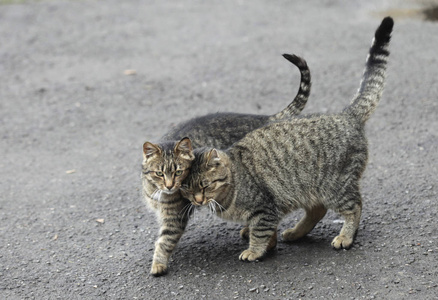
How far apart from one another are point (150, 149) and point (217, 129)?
89 cm

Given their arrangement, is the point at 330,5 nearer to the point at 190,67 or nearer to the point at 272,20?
the point at 272,20

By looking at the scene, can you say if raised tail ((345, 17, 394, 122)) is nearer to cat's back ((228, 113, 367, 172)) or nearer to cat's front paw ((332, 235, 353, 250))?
cat's back ((228, 113, 367, 172))

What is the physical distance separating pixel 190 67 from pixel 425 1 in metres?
4.14

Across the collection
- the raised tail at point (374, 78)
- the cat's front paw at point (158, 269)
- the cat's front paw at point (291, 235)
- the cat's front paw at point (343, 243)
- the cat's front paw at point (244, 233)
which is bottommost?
the cat's front paw at point (158, 269)

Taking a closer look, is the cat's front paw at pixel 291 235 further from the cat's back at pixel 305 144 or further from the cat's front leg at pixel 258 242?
the cat's back at pixel 305 144

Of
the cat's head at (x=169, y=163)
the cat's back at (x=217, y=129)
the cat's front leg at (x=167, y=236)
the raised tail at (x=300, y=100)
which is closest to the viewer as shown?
the cat's head at (x=169, y=163)

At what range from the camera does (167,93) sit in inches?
299

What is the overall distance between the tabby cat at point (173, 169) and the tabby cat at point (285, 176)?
124 mm

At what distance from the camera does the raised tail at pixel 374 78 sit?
15.0 feet

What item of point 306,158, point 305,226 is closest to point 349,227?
point 305,226

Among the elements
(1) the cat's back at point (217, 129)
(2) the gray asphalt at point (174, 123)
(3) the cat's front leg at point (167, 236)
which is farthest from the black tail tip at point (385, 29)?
(3) the cat's front leg at point (167, 236)

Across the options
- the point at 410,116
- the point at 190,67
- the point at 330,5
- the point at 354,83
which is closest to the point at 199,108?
the point at 190,67

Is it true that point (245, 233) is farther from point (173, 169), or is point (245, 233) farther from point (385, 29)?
point (385, 29)

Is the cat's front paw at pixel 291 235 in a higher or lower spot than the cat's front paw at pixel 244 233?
higher
